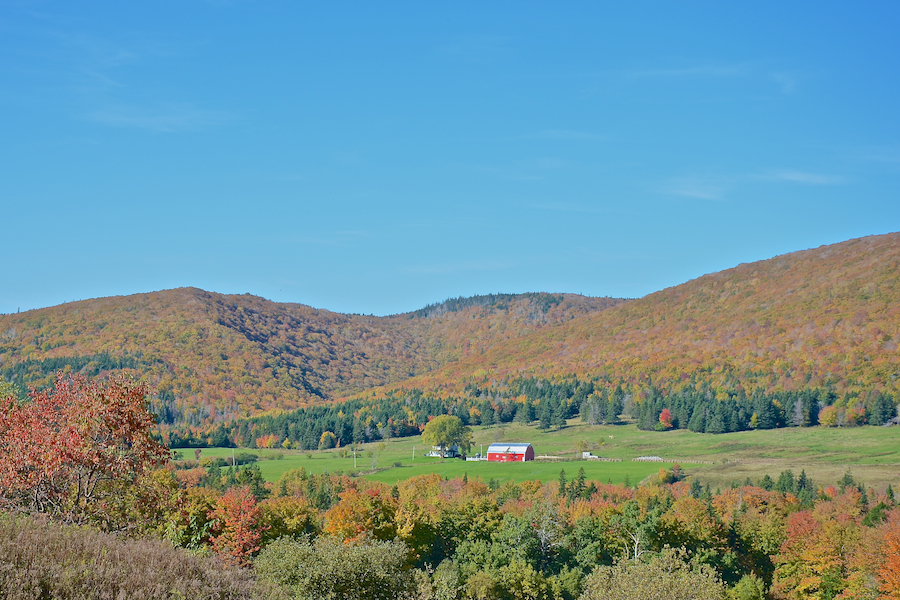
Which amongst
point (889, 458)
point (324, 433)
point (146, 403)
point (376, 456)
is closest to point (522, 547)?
point (146, 403)

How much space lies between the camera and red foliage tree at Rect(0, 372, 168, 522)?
19.9 metres

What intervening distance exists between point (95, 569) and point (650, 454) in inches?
5686

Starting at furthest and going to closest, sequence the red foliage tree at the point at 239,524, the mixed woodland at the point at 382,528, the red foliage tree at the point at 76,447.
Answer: the red foliage tree at the point at 239,524 < the red foliage tree at the point at 76,447 < the mixed woodland at the point at 382,528

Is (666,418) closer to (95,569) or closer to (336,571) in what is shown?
(336,571)

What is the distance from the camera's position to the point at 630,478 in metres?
119

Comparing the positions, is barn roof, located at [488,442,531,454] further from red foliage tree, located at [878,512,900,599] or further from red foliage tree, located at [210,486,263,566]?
red foliage tree, located at [210,486,263,566]

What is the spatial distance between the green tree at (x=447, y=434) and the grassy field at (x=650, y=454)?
315cm

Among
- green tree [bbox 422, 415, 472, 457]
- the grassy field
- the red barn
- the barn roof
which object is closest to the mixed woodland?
the grassy field

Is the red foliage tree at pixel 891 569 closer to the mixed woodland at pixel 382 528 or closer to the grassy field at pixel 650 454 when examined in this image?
the mixed woodland at pixel 382 528

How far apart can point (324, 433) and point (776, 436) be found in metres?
99.0

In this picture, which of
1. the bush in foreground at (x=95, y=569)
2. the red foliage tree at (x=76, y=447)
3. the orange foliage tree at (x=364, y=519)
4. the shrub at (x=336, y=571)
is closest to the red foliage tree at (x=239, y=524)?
the orange foliage tree at (x=364, y=519)

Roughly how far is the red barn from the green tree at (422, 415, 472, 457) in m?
11.6

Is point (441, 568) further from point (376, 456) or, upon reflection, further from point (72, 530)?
point (376, 456)

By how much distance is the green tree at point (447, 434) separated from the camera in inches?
6757
